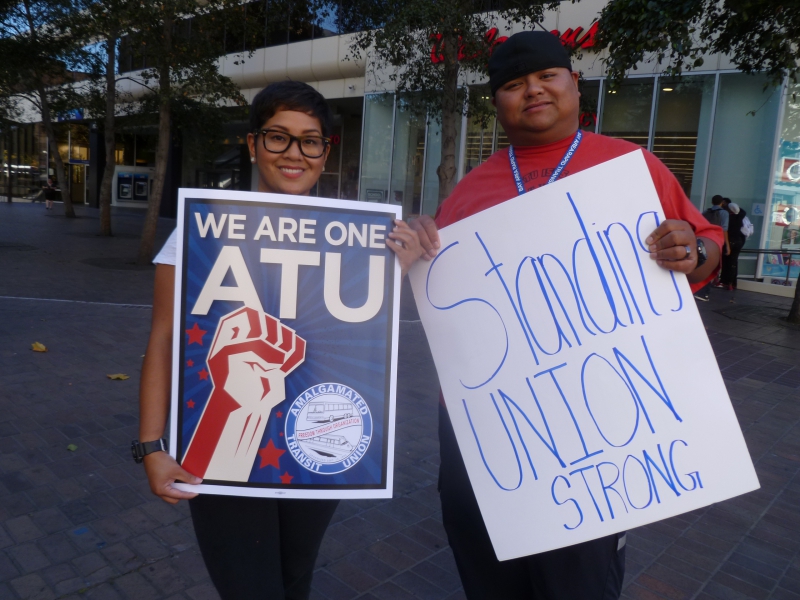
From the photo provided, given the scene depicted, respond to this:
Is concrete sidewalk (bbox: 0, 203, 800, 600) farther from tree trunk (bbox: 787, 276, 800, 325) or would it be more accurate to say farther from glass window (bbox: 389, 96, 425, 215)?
glass window (bbox: 389, 96, 425, 215)

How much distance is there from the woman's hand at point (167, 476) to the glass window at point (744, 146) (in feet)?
48.7

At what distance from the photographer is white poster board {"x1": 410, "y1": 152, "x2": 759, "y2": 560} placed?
62.1 inches

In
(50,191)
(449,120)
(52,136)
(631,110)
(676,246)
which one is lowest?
(50,191)

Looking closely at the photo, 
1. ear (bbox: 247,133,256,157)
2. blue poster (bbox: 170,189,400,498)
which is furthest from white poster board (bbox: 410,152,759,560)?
ear (bbox: 247,133,256,157)

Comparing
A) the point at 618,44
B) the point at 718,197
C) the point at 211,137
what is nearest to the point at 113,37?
the point at 211,137

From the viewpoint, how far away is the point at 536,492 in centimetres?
169

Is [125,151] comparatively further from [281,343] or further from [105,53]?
[281,343]

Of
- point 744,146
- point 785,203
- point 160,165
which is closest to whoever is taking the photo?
point 160,165

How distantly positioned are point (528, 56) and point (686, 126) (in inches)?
573

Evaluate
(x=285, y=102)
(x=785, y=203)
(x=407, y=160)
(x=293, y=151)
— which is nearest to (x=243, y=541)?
(x=293, y=151)

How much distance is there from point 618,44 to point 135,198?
100 ft

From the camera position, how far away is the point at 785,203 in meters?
13.7

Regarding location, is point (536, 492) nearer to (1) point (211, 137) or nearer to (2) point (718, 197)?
(2) point (718, 197)

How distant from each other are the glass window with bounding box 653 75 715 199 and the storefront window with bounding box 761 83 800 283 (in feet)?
4.72
